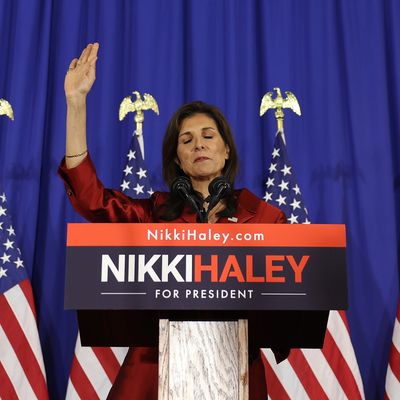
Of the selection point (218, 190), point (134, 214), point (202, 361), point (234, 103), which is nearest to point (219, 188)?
point (218, 190)

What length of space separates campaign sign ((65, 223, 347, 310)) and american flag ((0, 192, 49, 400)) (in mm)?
1715

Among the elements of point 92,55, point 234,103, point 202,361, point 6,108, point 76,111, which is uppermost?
point 234,103

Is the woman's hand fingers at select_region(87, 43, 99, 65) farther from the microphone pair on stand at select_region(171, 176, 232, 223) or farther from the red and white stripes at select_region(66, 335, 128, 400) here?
the red and white stripes at select_region(66, 335, 128, 400)

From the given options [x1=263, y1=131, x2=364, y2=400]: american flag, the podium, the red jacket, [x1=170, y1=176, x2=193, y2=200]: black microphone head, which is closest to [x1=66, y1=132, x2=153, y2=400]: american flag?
[x1=263, y1=131, x2=364, y2=400]: american flag

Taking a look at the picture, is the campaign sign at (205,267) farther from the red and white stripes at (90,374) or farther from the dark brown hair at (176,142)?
the red and white stripes at (90,374)

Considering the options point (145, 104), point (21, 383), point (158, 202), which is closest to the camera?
point (158, 202)

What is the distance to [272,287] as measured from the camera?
1229mm

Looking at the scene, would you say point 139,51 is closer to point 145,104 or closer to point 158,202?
point 145,104

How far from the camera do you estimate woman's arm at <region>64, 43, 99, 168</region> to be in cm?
182

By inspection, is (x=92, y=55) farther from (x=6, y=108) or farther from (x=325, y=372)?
(x=325, y=372)

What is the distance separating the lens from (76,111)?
6.03ft

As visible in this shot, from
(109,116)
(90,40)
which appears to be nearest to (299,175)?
(109,116)

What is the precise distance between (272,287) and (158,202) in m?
0.80

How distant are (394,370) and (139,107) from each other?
1.49m
